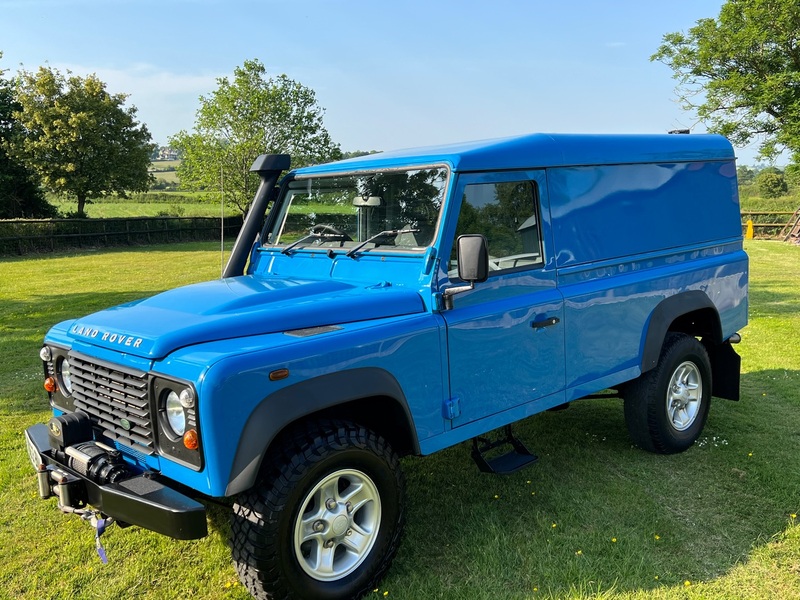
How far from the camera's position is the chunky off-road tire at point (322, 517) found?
282cm

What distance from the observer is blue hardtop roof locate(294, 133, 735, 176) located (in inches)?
145

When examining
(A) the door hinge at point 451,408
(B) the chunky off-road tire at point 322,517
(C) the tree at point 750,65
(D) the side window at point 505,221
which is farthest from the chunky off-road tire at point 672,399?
(C) the tree at point 750,65

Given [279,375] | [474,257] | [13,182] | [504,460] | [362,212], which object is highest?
[13,182]

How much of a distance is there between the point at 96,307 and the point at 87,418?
32.2ft

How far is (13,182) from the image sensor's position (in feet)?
109

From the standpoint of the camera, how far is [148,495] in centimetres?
272

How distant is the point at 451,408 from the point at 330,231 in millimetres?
1519

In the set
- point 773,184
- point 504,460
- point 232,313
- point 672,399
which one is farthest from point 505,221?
point 773,184

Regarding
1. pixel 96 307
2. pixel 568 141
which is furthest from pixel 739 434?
pixel 96 307

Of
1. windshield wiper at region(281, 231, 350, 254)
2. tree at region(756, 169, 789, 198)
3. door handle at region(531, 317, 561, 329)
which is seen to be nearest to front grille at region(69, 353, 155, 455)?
windshield wiper at region(281, 231, 350, 254)

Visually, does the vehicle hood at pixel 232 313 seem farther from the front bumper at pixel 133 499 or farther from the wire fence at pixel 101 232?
the wire fence at pixel 101 232

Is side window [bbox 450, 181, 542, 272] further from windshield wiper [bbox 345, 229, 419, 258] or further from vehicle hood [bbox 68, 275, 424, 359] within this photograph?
vehicle hood [bbox 68, 275, 424, 359]

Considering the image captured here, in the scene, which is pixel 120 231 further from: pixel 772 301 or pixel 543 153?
pixel 543 153

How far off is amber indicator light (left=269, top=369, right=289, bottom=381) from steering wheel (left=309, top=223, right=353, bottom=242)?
152 centimetres
